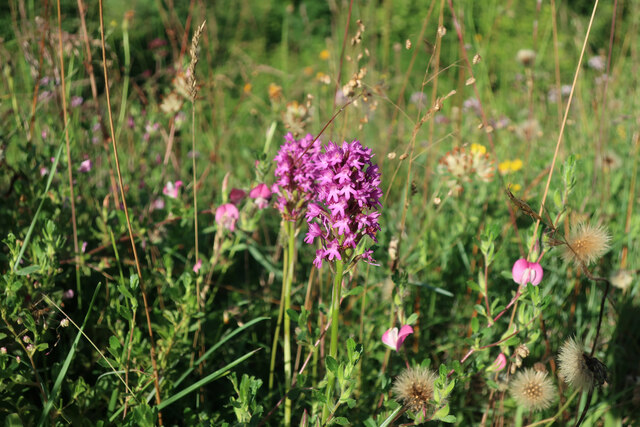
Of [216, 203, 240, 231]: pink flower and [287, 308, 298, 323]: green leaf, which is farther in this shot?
[216, 203, 240, 231]: pink flower

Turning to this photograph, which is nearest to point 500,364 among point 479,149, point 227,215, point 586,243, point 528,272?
point 528,272

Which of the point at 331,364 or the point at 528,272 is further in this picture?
the point at 528,272

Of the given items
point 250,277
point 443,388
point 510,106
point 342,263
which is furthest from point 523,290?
point 510,106

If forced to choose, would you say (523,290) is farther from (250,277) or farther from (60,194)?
(60,194)

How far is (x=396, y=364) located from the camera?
4.58ft

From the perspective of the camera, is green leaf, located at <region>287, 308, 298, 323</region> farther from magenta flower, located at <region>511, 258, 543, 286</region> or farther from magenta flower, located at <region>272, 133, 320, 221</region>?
magenta flower, located at <region>511, 258, 543, 286</region>

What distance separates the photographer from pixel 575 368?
98cm

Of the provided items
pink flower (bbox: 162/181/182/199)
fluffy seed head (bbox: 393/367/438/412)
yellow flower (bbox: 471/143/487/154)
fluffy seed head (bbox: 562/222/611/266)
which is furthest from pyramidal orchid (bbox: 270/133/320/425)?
yellow flower (bbox: 471/143/487/154)

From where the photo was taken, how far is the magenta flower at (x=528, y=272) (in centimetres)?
105

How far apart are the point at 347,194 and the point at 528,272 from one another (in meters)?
0.47

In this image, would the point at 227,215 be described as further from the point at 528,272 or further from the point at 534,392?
the point at 534,392

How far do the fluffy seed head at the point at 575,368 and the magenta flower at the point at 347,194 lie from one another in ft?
1.51

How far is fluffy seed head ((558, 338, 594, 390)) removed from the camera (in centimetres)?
97

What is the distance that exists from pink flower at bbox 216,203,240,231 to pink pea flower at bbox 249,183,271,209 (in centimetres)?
6
